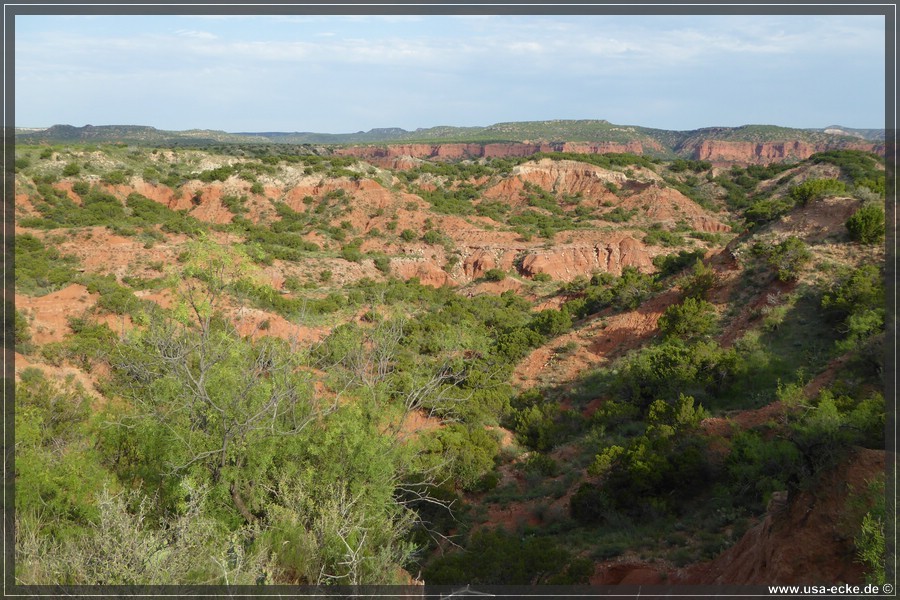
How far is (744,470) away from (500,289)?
25686mm

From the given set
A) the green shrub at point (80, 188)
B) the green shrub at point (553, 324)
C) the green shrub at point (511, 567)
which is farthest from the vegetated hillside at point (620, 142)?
the green shrub at point (511, 567)

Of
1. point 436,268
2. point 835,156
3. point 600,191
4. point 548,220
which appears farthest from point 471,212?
point 835,156

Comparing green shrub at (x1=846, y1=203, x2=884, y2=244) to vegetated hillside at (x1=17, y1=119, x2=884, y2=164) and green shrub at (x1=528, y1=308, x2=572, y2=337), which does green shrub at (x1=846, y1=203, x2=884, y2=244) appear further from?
vegetated hillside at (x1=17, y1=119, x2=884, y2=164)

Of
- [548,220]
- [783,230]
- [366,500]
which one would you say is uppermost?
[548,220]

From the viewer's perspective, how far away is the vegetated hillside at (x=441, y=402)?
6648mm

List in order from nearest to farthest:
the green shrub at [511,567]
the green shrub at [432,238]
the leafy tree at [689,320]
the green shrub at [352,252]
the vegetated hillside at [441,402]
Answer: the vegetated hillside at [441,402], the green shrub at [511,567], the leafy tree at [689,320], the green shrub at [352,252], the green shrub at [432,238]

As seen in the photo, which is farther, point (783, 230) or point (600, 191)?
point (600, 191)

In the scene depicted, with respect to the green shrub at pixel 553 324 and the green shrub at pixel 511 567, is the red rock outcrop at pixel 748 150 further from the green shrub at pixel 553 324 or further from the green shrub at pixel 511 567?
the green shrub at pixel 511 567

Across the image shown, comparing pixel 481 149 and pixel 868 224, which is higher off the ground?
pixel 481 149

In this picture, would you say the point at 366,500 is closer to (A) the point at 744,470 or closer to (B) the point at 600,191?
(A) the point at 744,470

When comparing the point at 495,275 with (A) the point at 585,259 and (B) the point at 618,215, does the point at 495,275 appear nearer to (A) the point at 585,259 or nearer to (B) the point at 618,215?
(A) the point at 585,259

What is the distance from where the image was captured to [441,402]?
18.0 m

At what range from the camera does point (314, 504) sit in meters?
7.88

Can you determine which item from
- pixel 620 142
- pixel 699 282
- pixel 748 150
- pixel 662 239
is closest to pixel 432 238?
pixel 662 239
